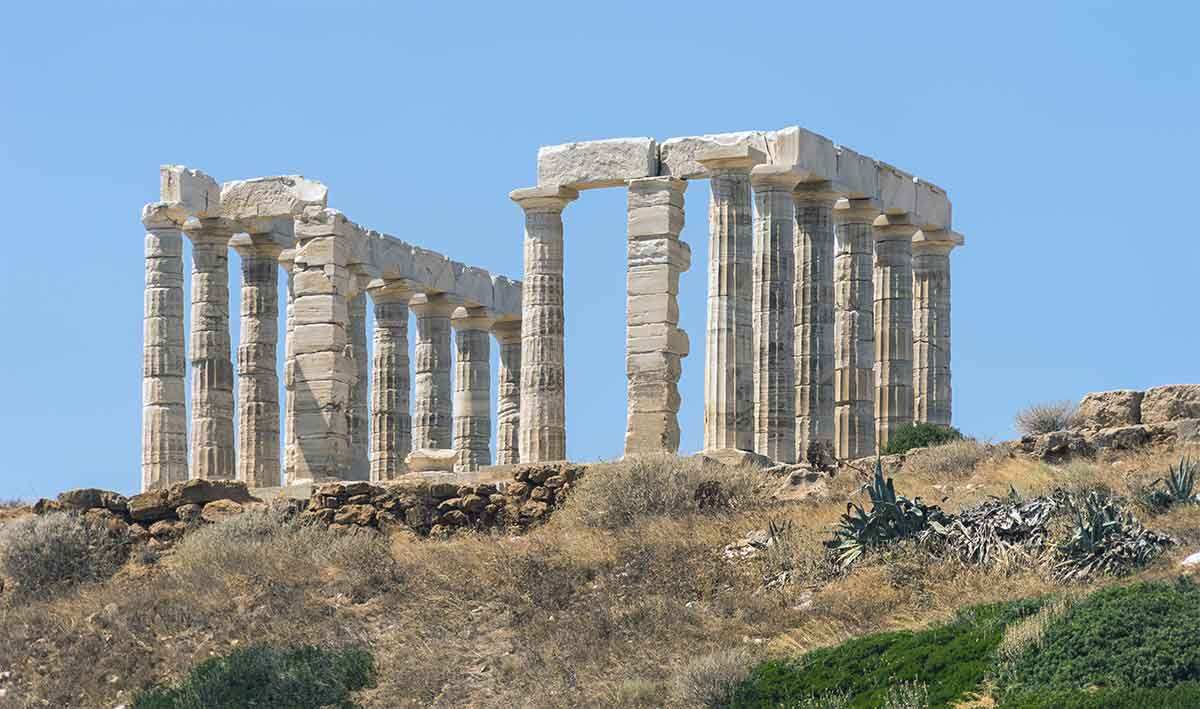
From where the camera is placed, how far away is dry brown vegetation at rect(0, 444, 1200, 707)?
3247cm

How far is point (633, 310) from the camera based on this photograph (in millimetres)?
49125

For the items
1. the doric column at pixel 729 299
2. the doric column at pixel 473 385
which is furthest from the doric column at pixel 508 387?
the doric column at pixel 729 299

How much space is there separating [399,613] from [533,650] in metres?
3.19

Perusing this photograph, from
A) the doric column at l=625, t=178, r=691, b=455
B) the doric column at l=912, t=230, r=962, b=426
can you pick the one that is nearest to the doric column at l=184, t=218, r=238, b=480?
the doric column at l=625, t=178, r=691, b=455

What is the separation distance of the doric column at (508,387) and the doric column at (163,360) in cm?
939

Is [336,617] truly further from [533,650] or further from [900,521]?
[900,521]

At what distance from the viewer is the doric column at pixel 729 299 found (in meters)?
48.6

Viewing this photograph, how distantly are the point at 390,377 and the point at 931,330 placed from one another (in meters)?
12.4

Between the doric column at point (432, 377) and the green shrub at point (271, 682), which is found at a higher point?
the doric column at point (432, 377)

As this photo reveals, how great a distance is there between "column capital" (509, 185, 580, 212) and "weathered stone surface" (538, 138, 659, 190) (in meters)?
0.16

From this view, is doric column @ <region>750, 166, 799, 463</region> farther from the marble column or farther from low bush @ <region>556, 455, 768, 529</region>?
Result: low bush @ <region>556, 455, 768, 529</region>

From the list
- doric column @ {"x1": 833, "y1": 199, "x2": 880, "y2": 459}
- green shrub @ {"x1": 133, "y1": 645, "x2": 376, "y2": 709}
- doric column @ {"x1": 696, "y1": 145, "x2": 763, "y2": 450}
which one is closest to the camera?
green shrub @ {"x1": 133, "y1": 645, "x2": 376, "y2": 709}

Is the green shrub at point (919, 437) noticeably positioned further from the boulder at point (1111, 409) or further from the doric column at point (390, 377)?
the doric column at point (390, 377)

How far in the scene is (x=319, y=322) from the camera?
50.3 m
